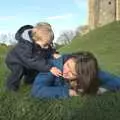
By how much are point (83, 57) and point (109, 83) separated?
786 mm

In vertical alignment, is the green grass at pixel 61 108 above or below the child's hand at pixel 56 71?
below

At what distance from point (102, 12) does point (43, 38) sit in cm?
4161

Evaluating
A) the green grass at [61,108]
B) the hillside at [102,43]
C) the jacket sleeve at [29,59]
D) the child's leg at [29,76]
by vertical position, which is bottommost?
the hillside at [102,43]

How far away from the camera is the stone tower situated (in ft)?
156

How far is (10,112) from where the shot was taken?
507cm

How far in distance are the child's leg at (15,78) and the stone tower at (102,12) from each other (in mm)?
40705

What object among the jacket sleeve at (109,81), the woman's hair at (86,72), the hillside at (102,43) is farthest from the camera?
the hillside at (102,43)

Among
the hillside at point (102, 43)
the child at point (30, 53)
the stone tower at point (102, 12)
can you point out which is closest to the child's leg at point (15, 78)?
the child at point (30, 53)

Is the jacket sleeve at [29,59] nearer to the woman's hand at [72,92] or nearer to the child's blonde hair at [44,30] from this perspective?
the child's blonde hair at [44,30]

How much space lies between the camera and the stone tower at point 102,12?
47656 mm

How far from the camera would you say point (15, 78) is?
282 inches

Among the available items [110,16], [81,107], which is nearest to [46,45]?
[81,107]

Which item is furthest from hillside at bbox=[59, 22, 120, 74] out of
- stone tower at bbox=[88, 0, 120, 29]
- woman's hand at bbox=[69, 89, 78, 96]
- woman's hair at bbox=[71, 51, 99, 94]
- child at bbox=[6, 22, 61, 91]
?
woman's hair at bbox=[71, 51, 99, 94]

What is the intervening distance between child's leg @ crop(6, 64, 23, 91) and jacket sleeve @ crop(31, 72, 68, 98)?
0.74 m
